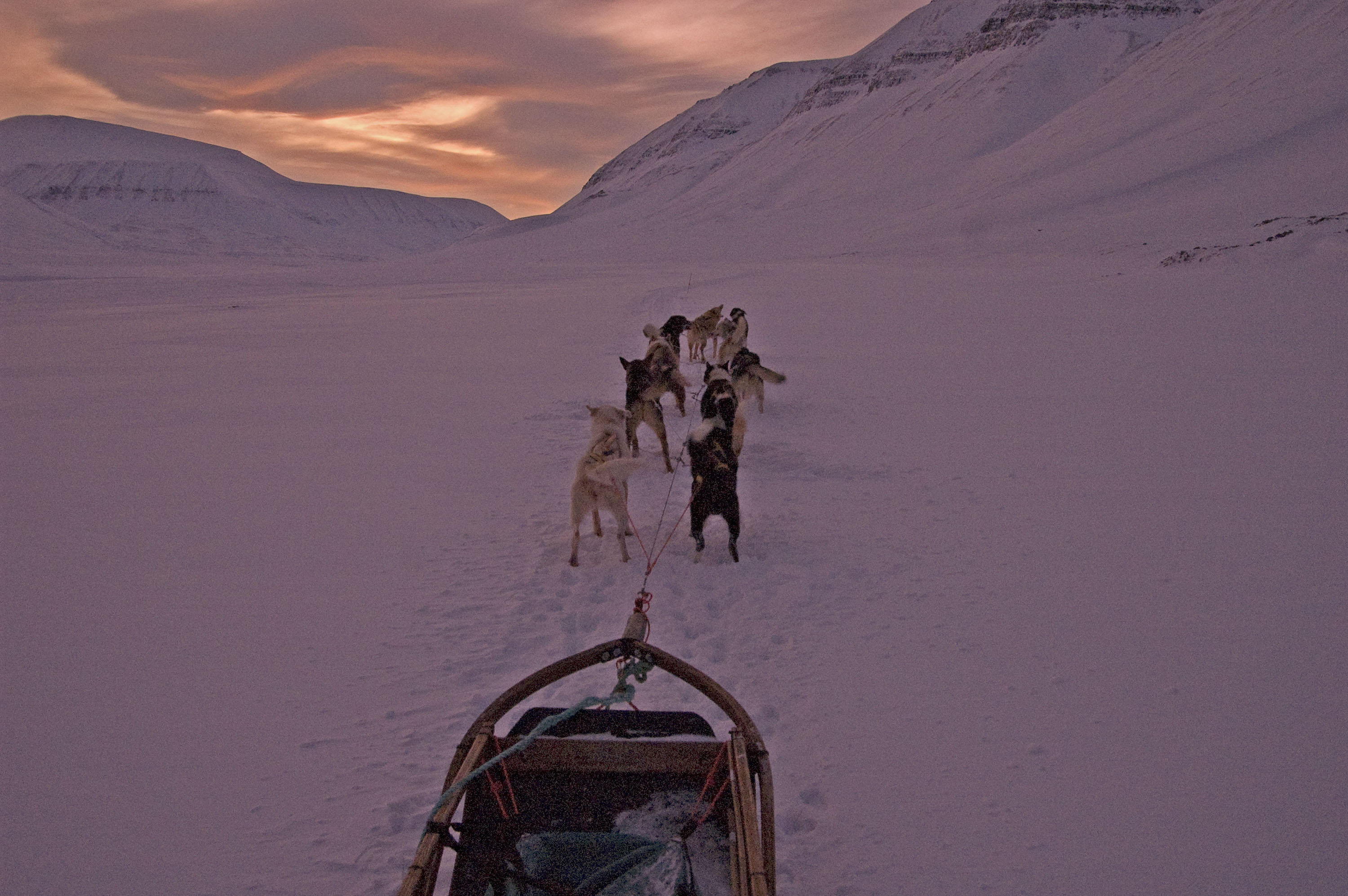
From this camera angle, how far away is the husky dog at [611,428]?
535 centimetres

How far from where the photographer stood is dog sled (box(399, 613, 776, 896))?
8.02 feet

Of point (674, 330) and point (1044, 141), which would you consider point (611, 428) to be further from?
point (1044, 141)

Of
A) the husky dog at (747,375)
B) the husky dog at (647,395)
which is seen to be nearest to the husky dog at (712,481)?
the husky dog at (647,395)

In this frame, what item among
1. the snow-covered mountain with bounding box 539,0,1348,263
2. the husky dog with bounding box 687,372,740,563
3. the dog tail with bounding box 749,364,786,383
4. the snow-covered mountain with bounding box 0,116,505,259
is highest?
the snow-covered mountain with bounding box 0,116,505,259

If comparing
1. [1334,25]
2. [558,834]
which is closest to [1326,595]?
[558,834]

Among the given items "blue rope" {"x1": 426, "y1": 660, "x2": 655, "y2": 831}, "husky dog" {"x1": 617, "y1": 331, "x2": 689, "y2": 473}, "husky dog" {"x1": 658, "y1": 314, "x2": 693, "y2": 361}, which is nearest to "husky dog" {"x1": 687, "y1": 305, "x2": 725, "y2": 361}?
"husky dog" {"x1": 658, "y1": 314, "x2": 693, "y2": 361}

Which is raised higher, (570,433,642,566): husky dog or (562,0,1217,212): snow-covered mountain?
(562,0,1217,212): snow-covered mountain

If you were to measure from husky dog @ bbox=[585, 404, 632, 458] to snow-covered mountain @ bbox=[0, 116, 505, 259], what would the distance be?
118 meters

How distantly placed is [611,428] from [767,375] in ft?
10.3

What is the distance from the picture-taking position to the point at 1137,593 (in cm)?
459

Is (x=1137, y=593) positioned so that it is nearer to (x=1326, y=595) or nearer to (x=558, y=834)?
(x=1326, y=595)

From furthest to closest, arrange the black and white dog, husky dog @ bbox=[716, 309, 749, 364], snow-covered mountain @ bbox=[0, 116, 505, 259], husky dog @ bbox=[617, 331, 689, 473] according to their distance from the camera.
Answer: snow-covered mountain @ bbox=[0, 116, 505, 259] → husky dog @ bbox=[716, 309, 749, 364] → the black and white dog → husky dog @ bbox=[617, 331, 689, 473]

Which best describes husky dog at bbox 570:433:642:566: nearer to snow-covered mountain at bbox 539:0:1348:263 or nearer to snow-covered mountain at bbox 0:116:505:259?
snow-covered mountain at bbox 539:0:1348:263

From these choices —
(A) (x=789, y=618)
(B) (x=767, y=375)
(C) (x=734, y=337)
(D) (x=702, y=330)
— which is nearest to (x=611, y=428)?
(A) (x=789, y=618)
